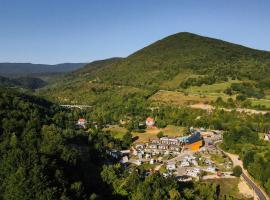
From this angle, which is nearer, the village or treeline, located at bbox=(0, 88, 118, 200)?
treeline, located at bbox=(0, 88, 118, 200)

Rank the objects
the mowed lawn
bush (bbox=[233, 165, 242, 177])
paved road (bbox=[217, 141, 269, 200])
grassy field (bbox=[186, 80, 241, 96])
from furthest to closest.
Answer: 1. grassy field (bbox=[186, 80, 241, 96])
2. the mowed lawn
3. bush (bbox=[233, 165, 242, 177])
4. paved road (bbox=[217, 141, 269, 200])

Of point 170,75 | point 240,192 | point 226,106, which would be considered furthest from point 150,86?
point 240,192

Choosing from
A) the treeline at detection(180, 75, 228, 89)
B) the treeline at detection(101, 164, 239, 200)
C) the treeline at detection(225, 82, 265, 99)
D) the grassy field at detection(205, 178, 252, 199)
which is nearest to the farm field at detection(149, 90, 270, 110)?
the treeline at detection(225, 82, 265, 99)

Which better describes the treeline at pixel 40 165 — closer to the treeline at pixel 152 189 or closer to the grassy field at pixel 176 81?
Result: the treeline at pixel 152 189

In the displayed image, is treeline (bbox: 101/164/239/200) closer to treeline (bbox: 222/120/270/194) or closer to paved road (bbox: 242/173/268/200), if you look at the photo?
paved road (bbox: 242/173/268/200)

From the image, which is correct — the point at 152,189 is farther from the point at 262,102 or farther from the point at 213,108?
the point at 262,102

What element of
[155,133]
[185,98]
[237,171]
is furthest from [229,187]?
[185,98]
